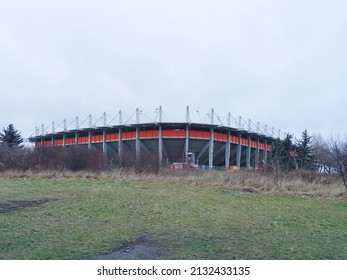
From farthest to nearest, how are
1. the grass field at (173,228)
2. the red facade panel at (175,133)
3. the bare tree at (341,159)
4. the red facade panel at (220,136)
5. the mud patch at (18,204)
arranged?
1. the red facade panel at (220,136)
2. the red facade panel at (175,133)
3. the bare tree at (341,159)
4. the mud patch at (18,204)
5. the grass field at (173,228)

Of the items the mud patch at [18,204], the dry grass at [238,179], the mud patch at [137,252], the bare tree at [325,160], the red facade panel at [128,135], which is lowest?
the mud patch at [18,204]

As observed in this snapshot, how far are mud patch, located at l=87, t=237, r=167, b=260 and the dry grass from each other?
32.7 ft

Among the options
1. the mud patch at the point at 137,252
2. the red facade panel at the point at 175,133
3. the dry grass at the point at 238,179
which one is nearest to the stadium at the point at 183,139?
the red facade panel at the point at 175,133

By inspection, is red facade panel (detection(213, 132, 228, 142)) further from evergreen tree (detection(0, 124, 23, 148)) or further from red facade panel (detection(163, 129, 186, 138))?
evergreen tree (detection(0, 124, 23, 148))

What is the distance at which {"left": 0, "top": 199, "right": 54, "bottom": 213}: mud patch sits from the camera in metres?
8.21

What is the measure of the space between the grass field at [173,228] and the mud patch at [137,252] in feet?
0.35

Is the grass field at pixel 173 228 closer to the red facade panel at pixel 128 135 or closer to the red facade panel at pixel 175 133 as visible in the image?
the red facade panel at pixel 175 133

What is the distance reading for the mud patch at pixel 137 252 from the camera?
4.42 meters

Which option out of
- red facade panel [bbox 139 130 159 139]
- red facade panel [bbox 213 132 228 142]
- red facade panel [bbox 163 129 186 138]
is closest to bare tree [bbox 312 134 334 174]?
red facade panel [bbox 213 132 228 142]

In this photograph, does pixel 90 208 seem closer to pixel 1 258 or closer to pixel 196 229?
pixel 196 229

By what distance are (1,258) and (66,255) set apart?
82 centimetres

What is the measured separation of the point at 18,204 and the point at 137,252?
576cm

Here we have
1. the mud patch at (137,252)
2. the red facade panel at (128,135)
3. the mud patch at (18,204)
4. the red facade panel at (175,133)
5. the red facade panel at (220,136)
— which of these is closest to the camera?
the mud patch at (137,252)

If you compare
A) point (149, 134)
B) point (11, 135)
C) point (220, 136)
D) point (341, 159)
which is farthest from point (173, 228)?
point (11, 135)
